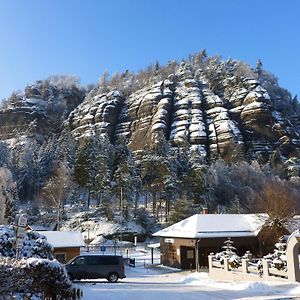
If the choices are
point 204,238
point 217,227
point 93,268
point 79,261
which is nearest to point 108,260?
point 93,268

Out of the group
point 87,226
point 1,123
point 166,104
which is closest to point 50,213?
point 87,226

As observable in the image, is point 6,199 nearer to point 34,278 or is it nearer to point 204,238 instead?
point 204,238

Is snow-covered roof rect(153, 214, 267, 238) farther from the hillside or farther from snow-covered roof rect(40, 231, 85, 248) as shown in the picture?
the hillside

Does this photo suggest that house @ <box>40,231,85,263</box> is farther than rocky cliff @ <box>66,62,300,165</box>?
No

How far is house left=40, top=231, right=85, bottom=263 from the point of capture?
31.2 metres

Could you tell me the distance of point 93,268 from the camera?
2139 centimetres

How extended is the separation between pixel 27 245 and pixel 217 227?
79.7 ft

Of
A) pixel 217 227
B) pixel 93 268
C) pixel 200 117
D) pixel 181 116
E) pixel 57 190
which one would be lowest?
pixel 93 268

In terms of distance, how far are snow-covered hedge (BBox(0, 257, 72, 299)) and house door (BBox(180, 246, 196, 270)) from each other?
25402 mm

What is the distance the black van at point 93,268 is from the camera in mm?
21297

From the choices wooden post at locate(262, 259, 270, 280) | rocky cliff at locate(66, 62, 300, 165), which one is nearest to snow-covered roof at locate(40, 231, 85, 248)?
wooden post at locate(262, 259, 270, 280)

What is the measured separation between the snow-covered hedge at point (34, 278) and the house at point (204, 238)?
2376 centimetres

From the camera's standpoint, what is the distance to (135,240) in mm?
54344

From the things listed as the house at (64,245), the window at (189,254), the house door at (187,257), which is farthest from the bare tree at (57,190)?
the window at (189,254)
